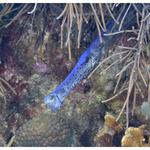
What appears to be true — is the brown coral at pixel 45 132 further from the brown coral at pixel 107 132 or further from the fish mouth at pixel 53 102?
the brown coral at pixel 107 132

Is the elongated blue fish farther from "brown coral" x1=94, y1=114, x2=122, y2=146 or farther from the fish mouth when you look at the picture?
"brown coral" x1=94, y1=114, x2=122, y2=146

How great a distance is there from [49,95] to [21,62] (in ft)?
0.80

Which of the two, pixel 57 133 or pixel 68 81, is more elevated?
pixel 68 81

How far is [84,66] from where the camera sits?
169 centimetres

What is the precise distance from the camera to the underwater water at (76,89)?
66.0 inches

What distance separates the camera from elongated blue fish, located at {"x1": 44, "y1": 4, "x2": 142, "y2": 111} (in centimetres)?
167

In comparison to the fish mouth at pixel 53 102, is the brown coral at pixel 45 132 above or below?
below

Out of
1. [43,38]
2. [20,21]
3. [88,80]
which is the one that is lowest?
[88,80]

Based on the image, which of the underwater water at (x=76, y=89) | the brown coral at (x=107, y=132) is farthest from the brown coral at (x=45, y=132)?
the brown coral at (x=107, y=132)

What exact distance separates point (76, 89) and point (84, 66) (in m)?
0.13

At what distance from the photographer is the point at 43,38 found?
5.66ft

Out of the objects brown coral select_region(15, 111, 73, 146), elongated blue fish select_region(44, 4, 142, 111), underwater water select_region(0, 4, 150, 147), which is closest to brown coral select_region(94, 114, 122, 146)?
underwater water select_region(0, 4, 150, 147)

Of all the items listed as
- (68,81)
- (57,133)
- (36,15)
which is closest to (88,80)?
(68,81)

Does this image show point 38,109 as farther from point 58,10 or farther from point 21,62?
point 58,10
